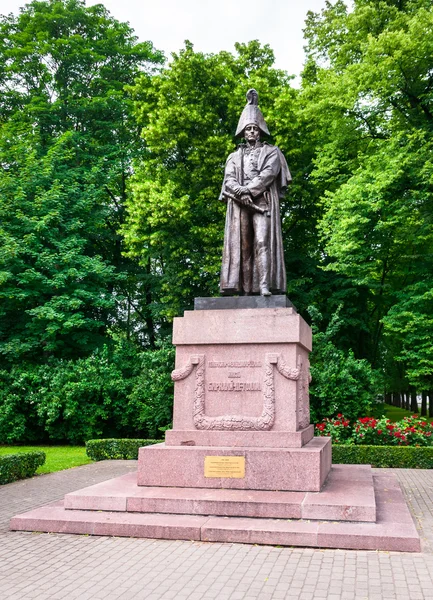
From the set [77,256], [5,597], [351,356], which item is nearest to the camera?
[5,597]

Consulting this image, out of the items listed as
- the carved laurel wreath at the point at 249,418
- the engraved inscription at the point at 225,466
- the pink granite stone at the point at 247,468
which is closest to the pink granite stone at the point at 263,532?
the pink granite stone at the point at 247,468

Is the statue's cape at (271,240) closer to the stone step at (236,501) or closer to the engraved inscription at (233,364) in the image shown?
the engraved inscription at (233,364)

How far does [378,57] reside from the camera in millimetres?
21234

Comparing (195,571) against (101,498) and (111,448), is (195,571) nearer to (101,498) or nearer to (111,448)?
(101,498)

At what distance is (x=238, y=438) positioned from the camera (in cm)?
919

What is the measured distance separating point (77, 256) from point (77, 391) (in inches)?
225

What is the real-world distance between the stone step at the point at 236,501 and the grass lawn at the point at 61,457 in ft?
24.0

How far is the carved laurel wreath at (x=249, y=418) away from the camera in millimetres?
9195

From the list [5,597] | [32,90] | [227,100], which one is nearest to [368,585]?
[5,597]

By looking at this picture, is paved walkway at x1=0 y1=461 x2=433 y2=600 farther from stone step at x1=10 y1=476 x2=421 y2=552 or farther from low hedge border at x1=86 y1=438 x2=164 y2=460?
low hedge border at x1=86 y1=438 x2=164 y2=460

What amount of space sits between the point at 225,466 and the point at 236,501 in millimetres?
814

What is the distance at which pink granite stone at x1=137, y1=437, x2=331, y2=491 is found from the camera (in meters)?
8.47

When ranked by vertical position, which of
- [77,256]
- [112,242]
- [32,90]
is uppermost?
[32,90]

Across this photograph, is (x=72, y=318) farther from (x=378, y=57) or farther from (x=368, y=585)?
(x=368, y=585)
